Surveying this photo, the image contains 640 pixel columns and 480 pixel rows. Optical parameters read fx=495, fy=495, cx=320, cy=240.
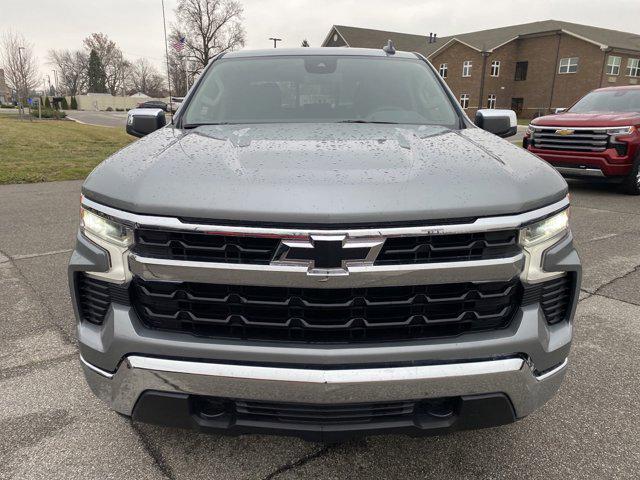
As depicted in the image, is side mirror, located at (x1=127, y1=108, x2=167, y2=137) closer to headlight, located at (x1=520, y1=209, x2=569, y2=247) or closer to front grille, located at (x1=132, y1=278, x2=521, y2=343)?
front grille, located at (x1=132, y1=278, x2=521, y2=343)

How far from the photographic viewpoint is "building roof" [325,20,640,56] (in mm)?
45591

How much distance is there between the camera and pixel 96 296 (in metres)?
1.81

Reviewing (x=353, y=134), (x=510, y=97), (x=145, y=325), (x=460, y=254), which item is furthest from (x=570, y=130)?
(x=510, y=97)

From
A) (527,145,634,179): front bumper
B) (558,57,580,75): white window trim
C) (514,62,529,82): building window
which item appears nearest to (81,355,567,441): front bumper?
(527,145,634,179): front bumper

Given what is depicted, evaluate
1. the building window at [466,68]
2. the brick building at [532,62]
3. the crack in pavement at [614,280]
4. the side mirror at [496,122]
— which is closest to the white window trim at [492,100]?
the brick building at [532,62]

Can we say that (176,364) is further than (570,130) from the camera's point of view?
No

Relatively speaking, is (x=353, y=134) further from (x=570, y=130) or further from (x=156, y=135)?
(x=570, y=130)

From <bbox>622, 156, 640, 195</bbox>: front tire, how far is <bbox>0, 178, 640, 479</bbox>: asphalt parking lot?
596 cm

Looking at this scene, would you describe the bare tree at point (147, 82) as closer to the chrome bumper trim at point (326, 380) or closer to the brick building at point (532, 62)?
the brick building at point (532, 62)

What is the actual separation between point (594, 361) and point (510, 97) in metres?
53.8

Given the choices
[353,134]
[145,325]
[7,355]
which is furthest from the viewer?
[7,355]

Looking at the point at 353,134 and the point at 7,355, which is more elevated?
the point at 353,134

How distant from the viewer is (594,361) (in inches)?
118

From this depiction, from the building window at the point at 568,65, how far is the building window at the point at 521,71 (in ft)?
11.9
